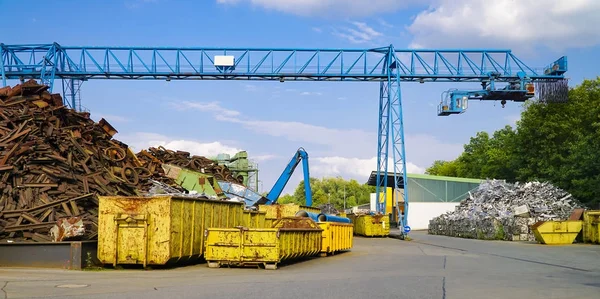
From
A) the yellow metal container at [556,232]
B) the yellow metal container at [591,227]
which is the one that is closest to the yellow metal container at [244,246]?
the yellow metal container at [556,232]

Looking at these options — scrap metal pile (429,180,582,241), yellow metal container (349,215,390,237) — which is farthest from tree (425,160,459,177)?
yellow metal container (349,215,390,237)

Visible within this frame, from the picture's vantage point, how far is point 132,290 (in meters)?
12.1

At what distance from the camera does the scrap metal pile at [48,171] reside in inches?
699

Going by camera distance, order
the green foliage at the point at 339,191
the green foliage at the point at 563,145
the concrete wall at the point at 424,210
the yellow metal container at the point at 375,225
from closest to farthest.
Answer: the yellow metal container at the point at 375,225 → the green foliage at the point at 563,145 → the concrete wall at the point at 424,210 → the green foliage at the point at 339,191

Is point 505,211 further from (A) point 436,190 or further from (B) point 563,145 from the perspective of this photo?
(A) point 436,190

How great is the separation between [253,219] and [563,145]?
41040 mm

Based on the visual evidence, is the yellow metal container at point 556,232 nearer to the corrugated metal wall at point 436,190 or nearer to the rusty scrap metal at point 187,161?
the rusty scrap metal at point 187,161

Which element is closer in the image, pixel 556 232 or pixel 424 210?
pixel 556 232

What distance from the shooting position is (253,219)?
77.9 feet

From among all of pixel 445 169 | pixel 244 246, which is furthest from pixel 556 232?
pixel 445 169

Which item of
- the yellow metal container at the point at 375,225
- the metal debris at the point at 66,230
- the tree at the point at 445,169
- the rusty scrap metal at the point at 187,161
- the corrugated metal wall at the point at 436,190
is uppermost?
the tree at the point at 445,169

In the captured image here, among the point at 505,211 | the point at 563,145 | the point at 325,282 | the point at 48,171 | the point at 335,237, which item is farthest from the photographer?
the point at 563,145

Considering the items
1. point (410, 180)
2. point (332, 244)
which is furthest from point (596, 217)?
point (410, 180)

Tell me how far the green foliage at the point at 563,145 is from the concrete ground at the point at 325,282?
32.5 m
